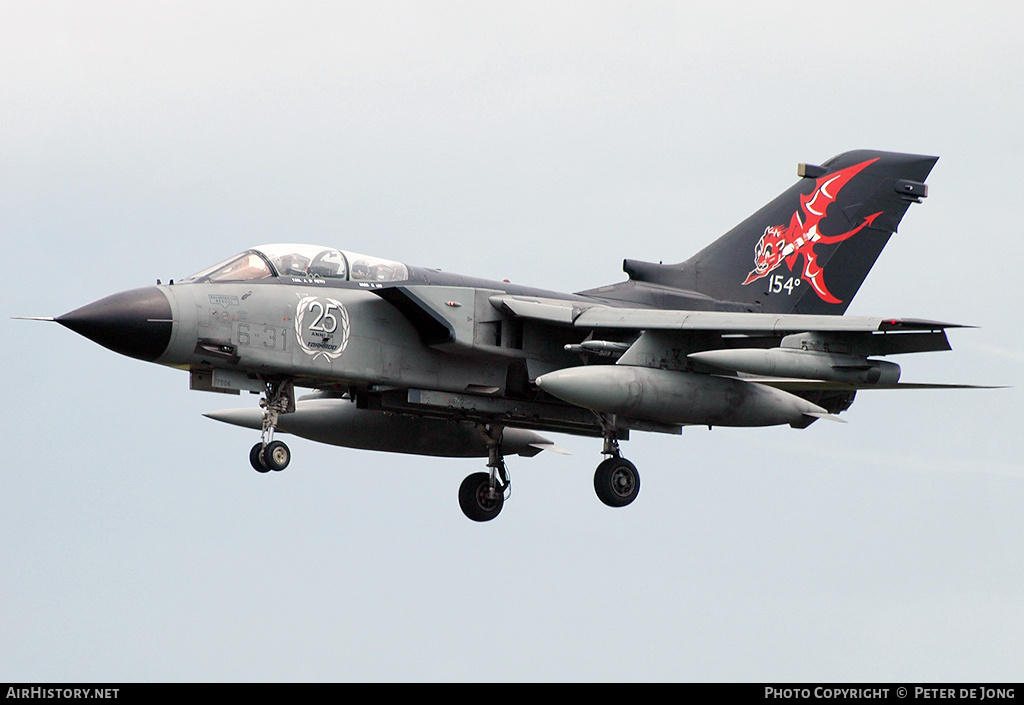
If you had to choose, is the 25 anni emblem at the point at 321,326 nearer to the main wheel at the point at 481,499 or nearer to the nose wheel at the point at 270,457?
the nose wheel at the point at 270,457

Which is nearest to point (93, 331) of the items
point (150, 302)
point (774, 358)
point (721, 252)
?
point (150, 302)

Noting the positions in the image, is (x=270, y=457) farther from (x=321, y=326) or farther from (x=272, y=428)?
(x=321, y=326)

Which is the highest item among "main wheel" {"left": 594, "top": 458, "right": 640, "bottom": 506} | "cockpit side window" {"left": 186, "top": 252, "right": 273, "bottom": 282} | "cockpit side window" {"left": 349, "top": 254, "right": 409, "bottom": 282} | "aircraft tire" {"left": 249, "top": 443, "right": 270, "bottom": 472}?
"cockpit side window" {"left": 349, "top": 254, "right": 409, "bottom": 282}

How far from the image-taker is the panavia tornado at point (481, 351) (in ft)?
54.4

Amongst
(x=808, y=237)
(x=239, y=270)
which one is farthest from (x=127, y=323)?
(x=808, y=237)

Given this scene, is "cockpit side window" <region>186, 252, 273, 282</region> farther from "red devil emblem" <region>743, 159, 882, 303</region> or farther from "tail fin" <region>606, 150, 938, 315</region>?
"red devil emblem" <region>743, 159, 882, 303</region>

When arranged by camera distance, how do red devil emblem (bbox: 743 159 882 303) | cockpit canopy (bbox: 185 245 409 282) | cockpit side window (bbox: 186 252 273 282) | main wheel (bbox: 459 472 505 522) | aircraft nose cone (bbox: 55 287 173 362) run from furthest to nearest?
red devil emblem (bbox: 743 159 882 303)
main wheel (bbox: 459 472 505 522)
cockpit canopy (bbox: 185 245 409 282)
cockpit side window (bbox: 186 252 273 282)
aircraft nose cone (bbox: 55 287 173 362)

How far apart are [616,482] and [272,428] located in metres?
4.53

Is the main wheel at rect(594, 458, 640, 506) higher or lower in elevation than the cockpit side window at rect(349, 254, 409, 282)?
lower

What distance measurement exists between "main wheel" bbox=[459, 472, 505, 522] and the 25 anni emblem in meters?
4.45

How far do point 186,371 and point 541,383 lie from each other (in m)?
4.21

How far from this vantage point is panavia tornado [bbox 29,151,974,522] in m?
16.6

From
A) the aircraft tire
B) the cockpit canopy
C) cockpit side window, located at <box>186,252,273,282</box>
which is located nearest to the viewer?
the aircraft tire

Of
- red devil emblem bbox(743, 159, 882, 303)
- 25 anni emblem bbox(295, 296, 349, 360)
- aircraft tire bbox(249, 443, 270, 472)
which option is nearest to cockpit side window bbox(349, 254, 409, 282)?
25 anni emblem bbox(295, 296, 349, 360)
